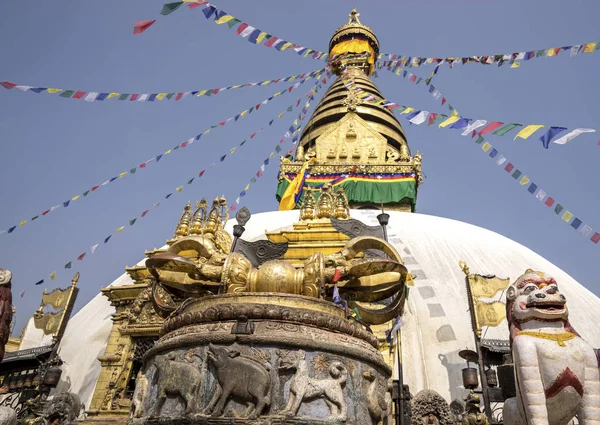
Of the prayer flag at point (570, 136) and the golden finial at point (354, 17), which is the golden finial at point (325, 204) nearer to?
the prayer flag at point (570, 136)

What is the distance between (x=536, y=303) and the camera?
10.3 ft

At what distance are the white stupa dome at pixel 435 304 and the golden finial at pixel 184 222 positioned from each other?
275cm

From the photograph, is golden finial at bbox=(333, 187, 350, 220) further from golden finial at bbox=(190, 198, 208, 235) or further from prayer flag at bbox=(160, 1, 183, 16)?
prayer flag at bbox=(160, 1, 183, 16)

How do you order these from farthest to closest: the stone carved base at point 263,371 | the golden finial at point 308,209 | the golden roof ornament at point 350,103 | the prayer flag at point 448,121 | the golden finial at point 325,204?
1. the golden roof ornament at point 350,103
2. the golden finial at point 325,204
3. the golden finial at point 308,209
4. the prayer flag at point 448,121
5. the stone carved base at point 263,371

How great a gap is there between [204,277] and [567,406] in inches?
110

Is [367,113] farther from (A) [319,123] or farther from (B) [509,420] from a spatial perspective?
(B) [509,420]

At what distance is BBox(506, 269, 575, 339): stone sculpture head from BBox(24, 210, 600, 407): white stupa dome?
14.6 ft

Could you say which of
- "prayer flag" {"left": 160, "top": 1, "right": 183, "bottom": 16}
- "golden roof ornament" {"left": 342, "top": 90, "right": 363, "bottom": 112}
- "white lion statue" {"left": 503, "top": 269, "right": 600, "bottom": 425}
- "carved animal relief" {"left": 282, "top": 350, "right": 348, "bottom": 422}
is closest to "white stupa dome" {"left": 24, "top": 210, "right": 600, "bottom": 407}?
"white lion statue" {"left": 503, "top": 269, "right": 600, "bottom": 425}

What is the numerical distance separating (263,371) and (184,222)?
25.2 ft

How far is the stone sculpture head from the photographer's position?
311 centimetres

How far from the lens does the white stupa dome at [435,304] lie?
768cm

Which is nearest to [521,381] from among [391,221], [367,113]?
[391,221]

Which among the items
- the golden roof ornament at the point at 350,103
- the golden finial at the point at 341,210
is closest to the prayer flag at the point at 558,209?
the golden finial at the point at 341,210

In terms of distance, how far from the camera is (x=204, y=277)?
11.2 ft
